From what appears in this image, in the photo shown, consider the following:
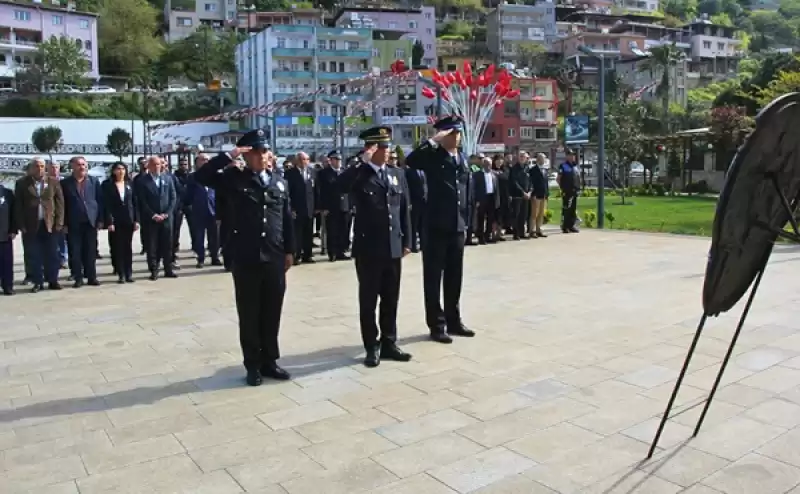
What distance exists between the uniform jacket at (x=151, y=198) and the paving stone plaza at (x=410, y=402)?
93.0 inches

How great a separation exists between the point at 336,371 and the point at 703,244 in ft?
32.3

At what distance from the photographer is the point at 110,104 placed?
70.3 meters

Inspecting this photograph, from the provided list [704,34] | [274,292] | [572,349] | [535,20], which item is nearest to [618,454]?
[572,349]

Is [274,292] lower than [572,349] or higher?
higher

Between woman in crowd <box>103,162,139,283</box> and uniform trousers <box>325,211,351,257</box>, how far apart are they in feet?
11.4

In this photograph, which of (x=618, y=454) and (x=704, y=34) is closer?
(x=618, y=454)

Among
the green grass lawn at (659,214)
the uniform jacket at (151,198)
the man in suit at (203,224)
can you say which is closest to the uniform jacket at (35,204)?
the uniform jacket at (151,198)

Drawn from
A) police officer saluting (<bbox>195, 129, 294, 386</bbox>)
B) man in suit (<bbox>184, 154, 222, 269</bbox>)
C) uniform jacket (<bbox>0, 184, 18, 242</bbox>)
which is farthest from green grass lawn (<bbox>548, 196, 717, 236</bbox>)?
uniform jacket (<bbox>0, 184, 18, 242</bbox>)

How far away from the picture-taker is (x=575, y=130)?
2053cm

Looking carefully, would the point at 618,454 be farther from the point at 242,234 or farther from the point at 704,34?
the point at 704,34

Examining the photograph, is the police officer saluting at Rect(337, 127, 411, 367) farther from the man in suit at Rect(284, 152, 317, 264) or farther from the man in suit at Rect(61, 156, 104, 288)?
the man in suit at Rect(284, 152, 317, 264)

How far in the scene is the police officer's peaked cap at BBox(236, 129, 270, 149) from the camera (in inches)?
219

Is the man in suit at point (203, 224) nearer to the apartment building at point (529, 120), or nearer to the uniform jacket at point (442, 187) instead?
the uniform jacket at point (442, 187)

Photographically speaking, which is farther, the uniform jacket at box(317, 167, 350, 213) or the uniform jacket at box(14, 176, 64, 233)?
the uniform jacket at box(317, 167, 350, 213)
